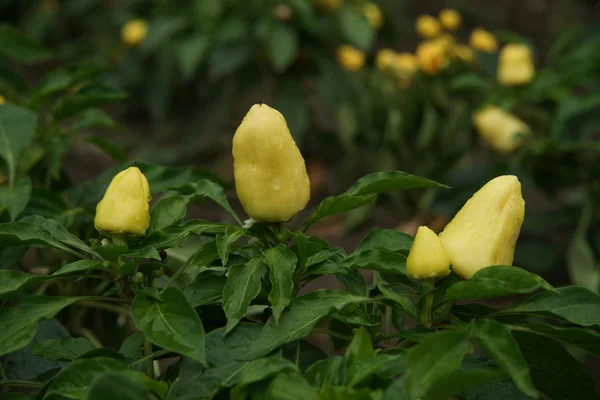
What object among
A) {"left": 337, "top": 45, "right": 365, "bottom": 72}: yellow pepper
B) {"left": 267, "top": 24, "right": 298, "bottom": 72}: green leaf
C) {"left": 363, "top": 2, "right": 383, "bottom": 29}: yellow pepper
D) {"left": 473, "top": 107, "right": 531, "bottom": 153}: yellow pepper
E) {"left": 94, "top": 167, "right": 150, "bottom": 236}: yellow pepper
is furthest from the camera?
{"left": 363, "top": 2, "right": 383, "bottom": 29}: yellow pepper

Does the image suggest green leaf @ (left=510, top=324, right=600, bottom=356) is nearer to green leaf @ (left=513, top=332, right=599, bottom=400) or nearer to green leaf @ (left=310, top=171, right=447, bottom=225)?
green leaf @ (left=513, top=332, right=599, bottom=400)

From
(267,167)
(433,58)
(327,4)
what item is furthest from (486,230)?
(327,4)

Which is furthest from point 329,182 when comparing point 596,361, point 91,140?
point 91,140

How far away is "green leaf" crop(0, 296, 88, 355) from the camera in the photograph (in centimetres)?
106

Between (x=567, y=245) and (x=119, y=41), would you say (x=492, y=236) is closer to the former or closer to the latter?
(x=567, y=245)

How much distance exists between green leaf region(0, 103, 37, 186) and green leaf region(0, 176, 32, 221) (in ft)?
0.16

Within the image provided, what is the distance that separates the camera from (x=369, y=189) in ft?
3.86

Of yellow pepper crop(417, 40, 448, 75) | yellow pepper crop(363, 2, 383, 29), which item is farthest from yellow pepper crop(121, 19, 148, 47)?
yellow pepper crop(417, 40, 448, 75)

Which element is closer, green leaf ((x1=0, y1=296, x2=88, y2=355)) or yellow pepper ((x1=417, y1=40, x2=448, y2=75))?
green leaf ((x1=0, y1=296, x2=88, y2=355))

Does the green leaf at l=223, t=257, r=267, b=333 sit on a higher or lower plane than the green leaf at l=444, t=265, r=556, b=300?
lower

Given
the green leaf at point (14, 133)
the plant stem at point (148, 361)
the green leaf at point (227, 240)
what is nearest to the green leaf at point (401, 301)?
the green leaf at point (227, 240)

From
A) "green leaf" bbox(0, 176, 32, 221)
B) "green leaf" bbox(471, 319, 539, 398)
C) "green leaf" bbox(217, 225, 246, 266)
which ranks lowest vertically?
"green leaf" bbox(0, 176, 32, 221)

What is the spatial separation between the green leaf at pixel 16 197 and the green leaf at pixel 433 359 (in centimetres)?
80

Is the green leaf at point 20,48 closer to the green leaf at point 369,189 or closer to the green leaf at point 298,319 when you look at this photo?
the green leaf at point 369,189
